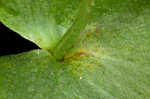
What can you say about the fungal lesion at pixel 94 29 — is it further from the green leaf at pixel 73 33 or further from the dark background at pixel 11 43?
the dark background at pixel 11 43

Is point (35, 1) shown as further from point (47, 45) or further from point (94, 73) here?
point (94, 73)

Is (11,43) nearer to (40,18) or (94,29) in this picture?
(40,18)

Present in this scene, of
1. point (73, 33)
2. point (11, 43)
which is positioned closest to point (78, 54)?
point (73, 33)

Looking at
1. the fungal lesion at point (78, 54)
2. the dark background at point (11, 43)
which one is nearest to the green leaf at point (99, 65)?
the fungal lesion at point (78, 54)

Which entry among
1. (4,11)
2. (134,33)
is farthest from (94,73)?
(4,11)

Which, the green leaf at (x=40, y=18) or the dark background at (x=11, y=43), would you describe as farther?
the dark background at (x=11, y=43)

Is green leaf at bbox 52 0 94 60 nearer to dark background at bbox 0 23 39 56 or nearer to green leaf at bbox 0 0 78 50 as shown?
green leaf at bbox 0 0 78 50

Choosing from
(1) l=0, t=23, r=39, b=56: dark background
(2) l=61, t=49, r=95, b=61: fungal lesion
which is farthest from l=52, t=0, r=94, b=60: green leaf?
(1) l=0, t=23, r=39, b=56: dark background
